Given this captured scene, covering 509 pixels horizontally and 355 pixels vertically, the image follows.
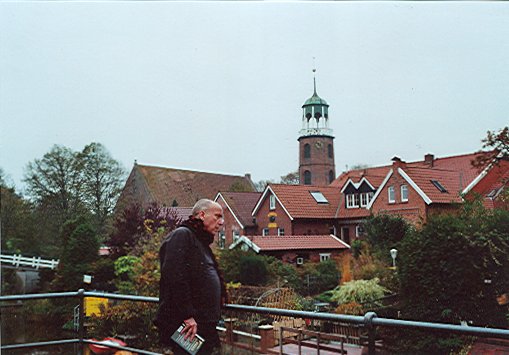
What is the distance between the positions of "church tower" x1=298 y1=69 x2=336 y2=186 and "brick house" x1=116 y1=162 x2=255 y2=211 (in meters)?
0.71

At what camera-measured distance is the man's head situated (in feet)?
6.28

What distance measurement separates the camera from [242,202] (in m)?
5.69

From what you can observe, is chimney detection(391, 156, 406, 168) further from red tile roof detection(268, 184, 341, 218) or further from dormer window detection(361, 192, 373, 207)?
red tile roof detection(268, 184, 341, 218)

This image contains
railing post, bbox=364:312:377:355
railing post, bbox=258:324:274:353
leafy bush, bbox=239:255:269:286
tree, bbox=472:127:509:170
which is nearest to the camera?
railing post, bbox=364:312:377:355

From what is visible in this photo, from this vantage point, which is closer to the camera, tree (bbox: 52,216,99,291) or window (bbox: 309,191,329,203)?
window (bbox: 309,191,329,203)

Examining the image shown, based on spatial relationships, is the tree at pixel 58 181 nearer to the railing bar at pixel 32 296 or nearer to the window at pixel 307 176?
the window at pixel 307 176

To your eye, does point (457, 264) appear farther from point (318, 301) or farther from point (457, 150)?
point (318, 301)

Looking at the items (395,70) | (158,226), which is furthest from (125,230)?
(395,70)

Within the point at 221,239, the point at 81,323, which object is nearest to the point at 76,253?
the point at 221,239

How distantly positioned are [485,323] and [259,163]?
3.03 metres

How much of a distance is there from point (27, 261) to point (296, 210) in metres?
3.32

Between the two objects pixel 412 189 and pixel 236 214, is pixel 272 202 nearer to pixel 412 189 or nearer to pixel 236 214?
pixel 236 214

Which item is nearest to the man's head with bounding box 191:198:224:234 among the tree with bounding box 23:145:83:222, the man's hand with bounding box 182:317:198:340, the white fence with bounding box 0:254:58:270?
the man's hand with bounding box 182:317:198:340

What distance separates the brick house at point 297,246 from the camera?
6348mm
